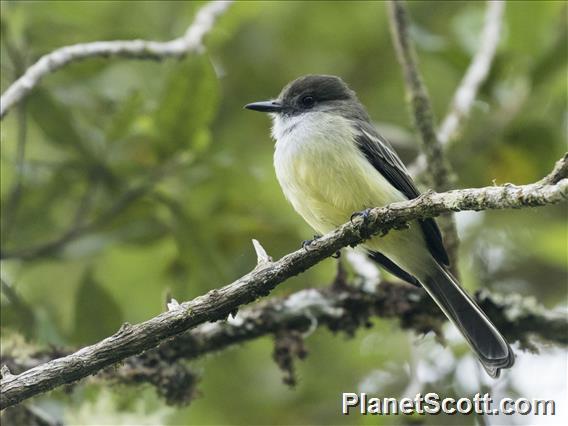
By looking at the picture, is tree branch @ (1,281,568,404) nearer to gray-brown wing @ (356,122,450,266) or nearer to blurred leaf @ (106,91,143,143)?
gray-brown wing @ (356,122,450,266)

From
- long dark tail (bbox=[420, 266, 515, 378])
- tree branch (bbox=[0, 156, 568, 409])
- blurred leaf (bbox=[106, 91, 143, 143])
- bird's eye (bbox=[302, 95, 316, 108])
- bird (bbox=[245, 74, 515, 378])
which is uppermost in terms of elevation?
bird's eye (bbox=[302, 95, 316, 108])

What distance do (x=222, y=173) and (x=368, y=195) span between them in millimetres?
1185

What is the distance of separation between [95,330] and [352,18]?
121 inches

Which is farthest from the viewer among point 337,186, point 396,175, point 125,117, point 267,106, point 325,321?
point 267,106

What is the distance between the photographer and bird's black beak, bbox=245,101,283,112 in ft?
17.3

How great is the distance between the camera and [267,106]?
532 centimetres

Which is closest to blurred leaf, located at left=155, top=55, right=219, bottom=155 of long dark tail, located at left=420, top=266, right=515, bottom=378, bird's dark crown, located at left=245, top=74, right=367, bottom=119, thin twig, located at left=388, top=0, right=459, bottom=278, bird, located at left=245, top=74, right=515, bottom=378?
bird's dark crown, located at left=245, top=74, right=367, bottom=119

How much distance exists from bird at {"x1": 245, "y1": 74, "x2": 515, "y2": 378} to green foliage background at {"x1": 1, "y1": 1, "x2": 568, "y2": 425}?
51cm

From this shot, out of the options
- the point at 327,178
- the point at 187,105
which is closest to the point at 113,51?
the point at 187,105

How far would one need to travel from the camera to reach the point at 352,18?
6.61m

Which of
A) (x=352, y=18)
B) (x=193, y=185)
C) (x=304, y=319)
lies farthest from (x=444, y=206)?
(x=352, y=18)

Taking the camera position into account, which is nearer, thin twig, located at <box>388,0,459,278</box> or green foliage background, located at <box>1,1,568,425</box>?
thin twig, located at <box>388,0,459,278</box>

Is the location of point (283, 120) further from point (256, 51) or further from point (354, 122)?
point (256, 51)

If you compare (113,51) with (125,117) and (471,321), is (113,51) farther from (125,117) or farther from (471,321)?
(471,321)
